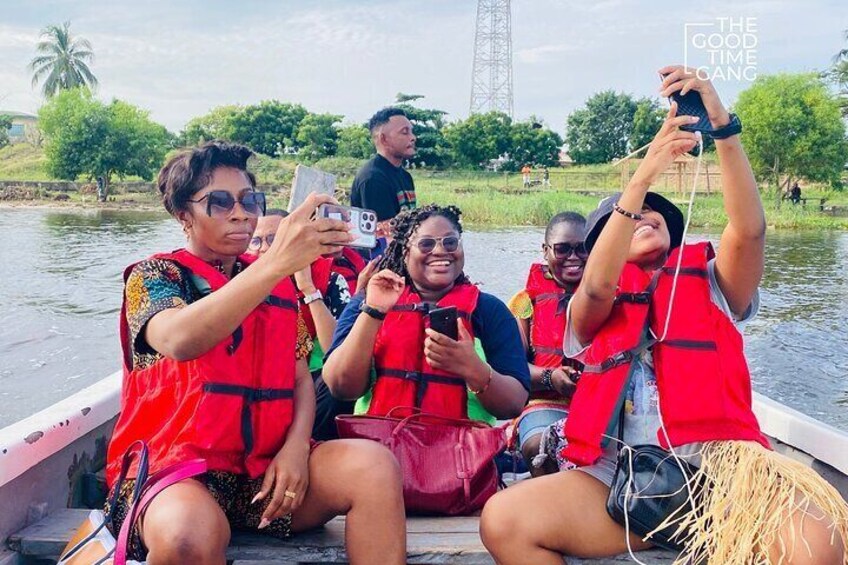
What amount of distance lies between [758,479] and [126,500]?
5.18ft

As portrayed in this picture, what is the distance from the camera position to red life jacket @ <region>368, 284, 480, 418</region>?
106 inches

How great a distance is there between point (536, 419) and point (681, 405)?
1079 millimetres

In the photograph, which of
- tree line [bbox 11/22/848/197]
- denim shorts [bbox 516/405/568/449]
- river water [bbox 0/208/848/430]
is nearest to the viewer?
denim shorts [bbox 516/405/568/449]

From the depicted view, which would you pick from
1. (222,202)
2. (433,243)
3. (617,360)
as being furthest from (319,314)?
(617,360)

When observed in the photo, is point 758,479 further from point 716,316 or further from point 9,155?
point 9,155

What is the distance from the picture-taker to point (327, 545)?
220cm

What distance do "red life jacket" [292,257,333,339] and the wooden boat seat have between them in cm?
113

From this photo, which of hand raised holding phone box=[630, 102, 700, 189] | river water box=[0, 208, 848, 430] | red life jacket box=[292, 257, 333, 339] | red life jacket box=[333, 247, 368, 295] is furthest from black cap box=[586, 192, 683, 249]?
river water box=[0, 208, 848, 430]

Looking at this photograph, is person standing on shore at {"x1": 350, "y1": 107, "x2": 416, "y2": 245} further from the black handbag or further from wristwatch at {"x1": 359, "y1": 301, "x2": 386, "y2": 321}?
the black handbag

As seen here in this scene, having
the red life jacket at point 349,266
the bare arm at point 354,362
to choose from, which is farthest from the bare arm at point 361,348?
the red life jacket at point 349,266

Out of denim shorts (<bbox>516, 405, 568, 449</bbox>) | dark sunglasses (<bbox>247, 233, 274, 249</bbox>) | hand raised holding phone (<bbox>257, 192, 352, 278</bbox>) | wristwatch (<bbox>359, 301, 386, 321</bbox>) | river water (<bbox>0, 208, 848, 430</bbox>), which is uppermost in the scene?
hand raised holding phone (<bbox>257, 192, 352, 278</bbox>)

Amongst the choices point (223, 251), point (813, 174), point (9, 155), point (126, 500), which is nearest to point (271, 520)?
point (126, 500)

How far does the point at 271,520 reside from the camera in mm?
2105

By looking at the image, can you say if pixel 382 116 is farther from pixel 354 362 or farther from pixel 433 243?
pixel 354 362
